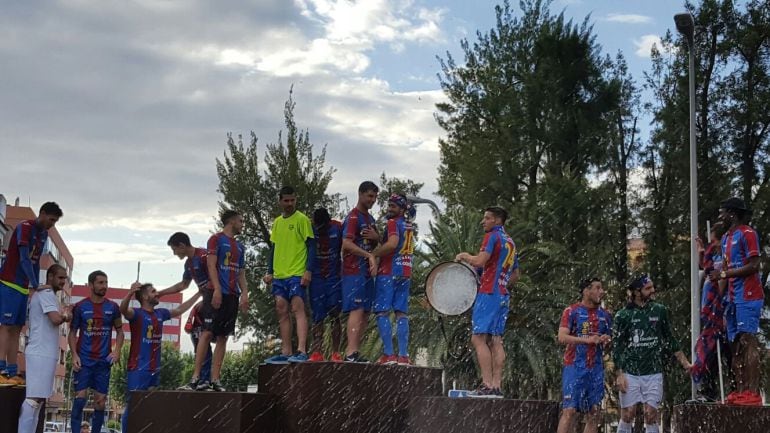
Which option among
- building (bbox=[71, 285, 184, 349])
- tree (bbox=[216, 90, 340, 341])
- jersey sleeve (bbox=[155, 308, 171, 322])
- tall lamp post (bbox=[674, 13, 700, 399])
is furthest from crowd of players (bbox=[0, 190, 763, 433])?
building (bbox=[71, 285, 184, 349])

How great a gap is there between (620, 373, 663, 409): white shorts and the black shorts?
444 centimetres

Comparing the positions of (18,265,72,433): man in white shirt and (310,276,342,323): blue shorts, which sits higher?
(310,276,342,323): blue shorts

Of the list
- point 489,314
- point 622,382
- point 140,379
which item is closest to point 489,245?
point 489,314

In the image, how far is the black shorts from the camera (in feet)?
32.3

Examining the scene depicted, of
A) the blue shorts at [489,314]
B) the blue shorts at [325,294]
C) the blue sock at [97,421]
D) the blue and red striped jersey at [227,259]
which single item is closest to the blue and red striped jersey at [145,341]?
the blue sock at [97,421]

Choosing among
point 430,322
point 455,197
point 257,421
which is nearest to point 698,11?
point 455,197

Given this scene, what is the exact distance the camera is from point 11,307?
10000 mm

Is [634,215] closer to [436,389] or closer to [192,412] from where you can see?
[436,389]

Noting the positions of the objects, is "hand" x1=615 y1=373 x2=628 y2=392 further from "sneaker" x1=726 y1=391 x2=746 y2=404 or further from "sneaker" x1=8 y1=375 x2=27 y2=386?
"sneaker" x1=8 y1=375 x2=27 y2=386

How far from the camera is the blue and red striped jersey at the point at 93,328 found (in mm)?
11125

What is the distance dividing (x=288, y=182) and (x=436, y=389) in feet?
66.9

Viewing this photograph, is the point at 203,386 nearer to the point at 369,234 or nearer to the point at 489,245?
Answer: the point at 369,234

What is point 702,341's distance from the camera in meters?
9.63

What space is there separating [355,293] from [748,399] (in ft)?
13.2
